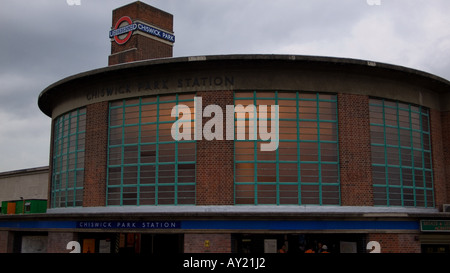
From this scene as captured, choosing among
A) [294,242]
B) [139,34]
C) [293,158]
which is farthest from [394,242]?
[139,34]

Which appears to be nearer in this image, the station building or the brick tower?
the station building

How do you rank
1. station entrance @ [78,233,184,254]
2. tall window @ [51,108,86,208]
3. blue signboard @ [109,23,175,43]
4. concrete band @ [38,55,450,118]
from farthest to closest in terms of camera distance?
blue signboard @ [109,23,175,43], tall window @ [51,108,86,208], station entrance @ [78,233,184,254], concrete band @ [38,55,450,118]

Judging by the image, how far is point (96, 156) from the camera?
89.2 ft

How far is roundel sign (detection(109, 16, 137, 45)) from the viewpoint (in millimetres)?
40312

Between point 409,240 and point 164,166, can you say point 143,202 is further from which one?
point 409,240

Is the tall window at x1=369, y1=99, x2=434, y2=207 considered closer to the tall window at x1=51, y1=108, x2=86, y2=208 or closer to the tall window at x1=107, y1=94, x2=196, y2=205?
the tall window at x1=107, y1=94, x2=196, y2=205

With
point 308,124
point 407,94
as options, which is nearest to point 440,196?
point 407,94

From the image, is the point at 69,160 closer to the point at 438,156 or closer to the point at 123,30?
the point at 123,30

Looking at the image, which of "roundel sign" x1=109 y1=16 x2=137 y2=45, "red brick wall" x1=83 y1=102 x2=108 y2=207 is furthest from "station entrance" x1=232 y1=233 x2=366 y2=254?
"roundel sign" x1=109 y1=16 x2=137 y2=45

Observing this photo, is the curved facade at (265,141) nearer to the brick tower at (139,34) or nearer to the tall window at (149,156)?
the tall window at (149,156)

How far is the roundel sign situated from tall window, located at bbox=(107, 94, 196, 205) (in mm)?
15007

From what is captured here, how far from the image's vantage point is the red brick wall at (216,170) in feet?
78.8

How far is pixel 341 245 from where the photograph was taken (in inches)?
1006

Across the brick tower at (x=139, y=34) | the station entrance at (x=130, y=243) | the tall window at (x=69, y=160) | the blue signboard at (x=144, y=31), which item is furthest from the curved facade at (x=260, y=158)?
the blue signboard at (x=144, y=31)
